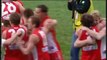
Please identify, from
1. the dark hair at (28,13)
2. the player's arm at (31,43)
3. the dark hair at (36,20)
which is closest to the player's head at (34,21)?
the dark hair at (36,20)

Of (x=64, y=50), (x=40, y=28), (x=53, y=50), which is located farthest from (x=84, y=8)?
(x=64, y=50)

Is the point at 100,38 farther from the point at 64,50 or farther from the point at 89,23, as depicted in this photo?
the point at 64,50

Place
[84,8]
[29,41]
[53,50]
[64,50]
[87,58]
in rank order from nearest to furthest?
1. [29,41]
2. [87,58]
3. [53,50]
4. [84,8]
5. [64,50]

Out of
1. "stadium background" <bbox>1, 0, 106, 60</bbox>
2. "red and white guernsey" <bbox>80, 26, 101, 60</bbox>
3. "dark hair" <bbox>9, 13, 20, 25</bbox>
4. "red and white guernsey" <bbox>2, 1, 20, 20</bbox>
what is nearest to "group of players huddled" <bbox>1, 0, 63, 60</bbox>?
"dark hair" <bbox>9, 13, 20, 25</bbox>

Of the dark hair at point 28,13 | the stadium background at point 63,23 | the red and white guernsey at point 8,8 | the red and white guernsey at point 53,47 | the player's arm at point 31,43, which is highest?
the dark hair at point 28,13

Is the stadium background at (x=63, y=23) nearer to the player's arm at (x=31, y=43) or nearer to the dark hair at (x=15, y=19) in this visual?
the dark hair at (x=15, y=19)

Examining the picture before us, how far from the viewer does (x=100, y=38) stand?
7.11 meters

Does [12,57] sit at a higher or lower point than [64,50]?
higher

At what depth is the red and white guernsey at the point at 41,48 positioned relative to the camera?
23.4ft

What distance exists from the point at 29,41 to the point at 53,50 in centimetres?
109

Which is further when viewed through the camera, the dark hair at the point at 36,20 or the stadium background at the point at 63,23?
the stadium background at the point at 63,23

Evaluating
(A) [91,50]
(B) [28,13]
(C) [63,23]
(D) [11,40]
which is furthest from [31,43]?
(C) [63,23]

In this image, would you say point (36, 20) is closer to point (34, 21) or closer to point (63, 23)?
point (34, 21)

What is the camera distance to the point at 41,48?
733 cm
